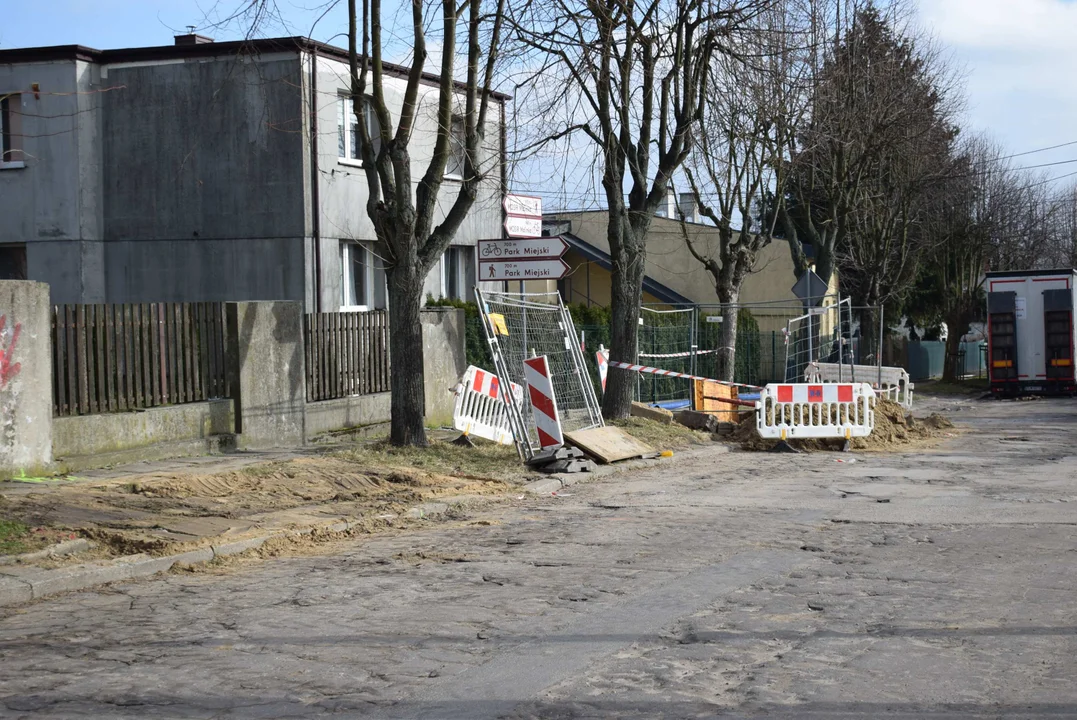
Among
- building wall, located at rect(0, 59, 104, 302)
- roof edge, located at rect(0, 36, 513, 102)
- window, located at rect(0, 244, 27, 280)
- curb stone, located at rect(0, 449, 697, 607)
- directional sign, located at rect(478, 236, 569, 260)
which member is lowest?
curb stone, located at rect(0, 449, 697, 607)

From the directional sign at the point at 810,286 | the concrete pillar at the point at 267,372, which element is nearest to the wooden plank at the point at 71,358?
the concrete pillar at the point at 267,372

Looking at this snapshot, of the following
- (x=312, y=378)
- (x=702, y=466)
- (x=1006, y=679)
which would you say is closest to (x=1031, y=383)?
(x=702, y=466)

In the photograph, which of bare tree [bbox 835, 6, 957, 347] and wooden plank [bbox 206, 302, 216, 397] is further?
bare tree [bbox 835, 6, 957, 347]

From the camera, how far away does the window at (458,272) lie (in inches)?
1062

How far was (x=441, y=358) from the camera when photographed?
18.1m

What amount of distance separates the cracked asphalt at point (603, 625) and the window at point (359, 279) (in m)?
13.9

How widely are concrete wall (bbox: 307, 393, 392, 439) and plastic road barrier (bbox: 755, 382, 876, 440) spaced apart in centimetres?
558

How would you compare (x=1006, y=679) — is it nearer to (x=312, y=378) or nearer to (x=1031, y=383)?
(x=312, y=378)

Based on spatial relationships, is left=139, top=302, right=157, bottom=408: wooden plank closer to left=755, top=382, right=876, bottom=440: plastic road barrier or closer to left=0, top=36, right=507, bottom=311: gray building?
left=755, top=382, right=876, bottom=440: plastic road barrier

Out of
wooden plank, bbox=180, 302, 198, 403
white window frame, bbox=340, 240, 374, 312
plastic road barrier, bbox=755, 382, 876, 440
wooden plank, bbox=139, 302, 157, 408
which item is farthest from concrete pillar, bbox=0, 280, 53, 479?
white window frame, bbox=340, 240, 374, 312

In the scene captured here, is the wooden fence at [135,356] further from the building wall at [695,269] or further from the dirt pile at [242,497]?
the building wall at [695,269]

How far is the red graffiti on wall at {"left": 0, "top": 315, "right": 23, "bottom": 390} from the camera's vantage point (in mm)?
10961

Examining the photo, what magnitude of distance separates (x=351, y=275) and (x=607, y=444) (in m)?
11.0

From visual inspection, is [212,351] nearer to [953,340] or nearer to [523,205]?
[523,205]
